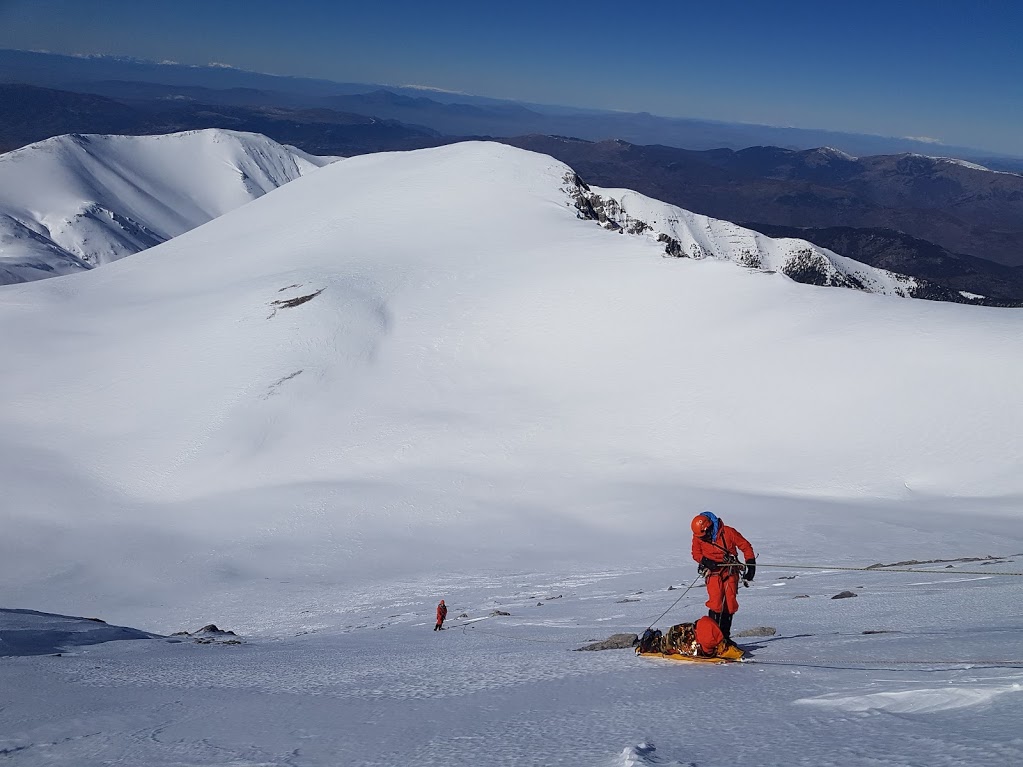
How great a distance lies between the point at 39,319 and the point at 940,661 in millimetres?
38405

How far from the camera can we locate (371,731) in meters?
5.22

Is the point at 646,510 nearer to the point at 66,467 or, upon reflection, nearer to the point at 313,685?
the point at 313,685

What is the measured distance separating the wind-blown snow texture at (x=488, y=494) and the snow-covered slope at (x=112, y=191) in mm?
84469

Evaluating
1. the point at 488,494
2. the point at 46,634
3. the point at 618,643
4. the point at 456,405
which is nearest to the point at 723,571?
the point at 618,643

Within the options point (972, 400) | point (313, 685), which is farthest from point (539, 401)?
point (313, 685)

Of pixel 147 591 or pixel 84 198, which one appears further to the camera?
pixel 84 198

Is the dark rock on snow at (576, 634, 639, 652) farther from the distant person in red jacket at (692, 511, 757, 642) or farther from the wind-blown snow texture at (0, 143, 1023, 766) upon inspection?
the distant person in red jacket at (692, 511, 757, 642)

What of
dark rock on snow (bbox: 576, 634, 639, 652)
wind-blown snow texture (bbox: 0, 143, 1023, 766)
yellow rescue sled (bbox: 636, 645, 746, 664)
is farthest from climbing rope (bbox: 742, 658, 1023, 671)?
dark rock on snow (bbox: 576, 634, 639, 652)

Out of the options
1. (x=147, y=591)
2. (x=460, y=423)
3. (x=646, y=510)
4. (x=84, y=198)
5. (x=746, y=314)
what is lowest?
(x=147, y=591)

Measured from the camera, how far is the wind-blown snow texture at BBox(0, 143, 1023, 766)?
5.27m

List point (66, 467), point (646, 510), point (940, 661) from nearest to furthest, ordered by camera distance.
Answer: point (940, 661) → point (646, 510) → point (66, 467)

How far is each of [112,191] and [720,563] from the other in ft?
553

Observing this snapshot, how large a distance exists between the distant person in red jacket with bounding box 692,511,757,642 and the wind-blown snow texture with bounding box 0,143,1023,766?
533 mm

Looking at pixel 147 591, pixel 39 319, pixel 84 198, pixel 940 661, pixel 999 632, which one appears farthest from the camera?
pixel 84 198
